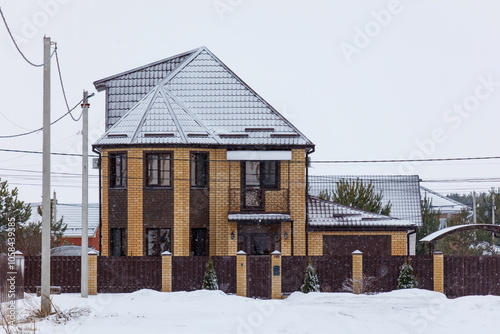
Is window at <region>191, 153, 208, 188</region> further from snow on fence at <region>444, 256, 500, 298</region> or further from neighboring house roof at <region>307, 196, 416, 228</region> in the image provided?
snow on fence at <region>444, 256, 500, 298</region>

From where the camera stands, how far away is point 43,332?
13.2 m

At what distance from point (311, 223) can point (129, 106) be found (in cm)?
851

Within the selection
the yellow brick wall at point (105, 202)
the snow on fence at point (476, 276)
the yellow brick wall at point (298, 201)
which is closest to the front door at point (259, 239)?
the yellow brick wall at point (298, 201)

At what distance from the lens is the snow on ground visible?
14516 mm

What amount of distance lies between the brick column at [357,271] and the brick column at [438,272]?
2.39 m

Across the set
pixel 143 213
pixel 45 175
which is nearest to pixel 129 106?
pixel 143 213

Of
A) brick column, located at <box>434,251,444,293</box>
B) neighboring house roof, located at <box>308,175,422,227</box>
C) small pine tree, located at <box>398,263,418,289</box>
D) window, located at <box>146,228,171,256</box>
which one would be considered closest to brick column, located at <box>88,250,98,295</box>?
window, located at <box>146,228,171,256</box>

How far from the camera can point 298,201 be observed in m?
25.3

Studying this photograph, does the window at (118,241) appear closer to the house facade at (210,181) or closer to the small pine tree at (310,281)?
the house facade at (210,181)

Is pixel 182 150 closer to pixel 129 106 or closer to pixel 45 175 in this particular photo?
pixel 129 106

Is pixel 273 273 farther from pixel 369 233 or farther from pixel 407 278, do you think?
pixel 369 233

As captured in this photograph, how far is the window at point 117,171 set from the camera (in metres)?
24.5

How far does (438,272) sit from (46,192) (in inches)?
503

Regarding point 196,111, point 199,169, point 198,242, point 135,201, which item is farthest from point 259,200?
point 135,201
